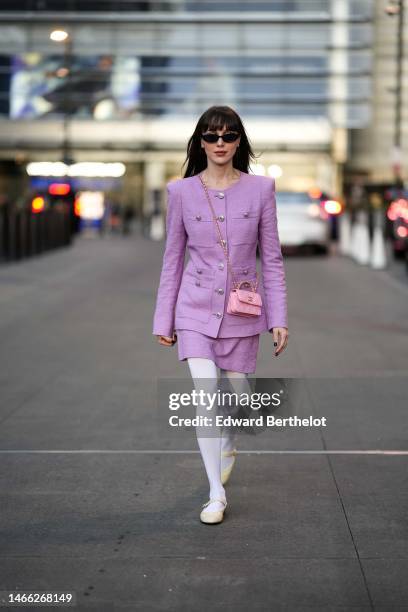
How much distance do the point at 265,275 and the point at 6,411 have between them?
119 inches

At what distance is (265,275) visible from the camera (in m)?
5.02

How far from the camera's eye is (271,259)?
496 cm

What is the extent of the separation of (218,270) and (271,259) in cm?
27

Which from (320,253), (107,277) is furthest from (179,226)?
(320,253)

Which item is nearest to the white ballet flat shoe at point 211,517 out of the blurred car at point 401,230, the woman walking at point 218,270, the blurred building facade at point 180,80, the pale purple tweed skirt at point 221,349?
the woman walking at point 218,270

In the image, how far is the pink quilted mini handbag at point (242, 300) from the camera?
478 centimetres

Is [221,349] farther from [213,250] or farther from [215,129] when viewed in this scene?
[215,129]

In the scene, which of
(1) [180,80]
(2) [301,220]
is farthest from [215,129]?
(1) [180,80]

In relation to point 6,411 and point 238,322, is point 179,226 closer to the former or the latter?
point 238,322

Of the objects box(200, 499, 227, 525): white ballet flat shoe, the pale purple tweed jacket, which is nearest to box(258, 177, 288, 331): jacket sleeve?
the pale purple tweed jacket

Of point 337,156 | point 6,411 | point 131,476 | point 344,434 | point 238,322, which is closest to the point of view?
point 238,322

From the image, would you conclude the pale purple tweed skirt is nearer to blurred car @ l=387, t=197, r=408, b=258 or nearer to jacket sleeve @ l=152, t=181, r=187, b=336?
jacket sleeve @ l=152, t=181, r=187, b=336

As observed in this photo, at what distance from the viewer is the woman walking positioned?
4812mm

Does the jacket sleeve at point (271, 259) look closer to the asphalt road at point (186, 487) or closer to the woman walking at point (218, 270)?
the woman walking at point (218, 270)
